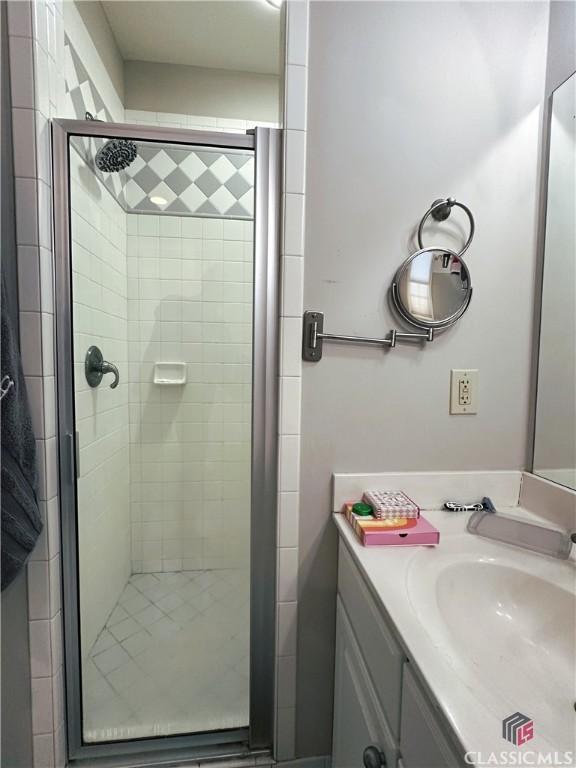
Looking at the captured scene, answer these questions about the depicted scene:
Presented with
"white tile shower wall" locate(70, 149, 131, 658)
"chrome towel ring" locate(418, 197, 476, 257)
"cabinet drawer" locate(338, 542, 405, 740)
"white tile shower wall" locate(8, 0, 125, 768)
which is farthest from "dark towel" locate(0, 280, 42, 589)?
"chrome towel ring" locate(418, 197, 476, 257)

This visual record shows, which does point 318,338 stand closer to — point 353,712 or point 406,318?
point 406,318

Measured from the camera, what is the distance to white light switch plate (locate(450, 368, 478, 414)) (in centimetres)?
103

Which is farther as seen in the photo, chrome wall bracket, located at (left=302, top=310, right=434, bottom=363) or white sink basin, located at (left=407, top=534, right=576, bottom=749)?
chrome wall bracket, located at (left=302, top=310, right=434, bottom=363)

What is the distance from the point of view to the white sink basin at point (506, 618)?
57 centimetres

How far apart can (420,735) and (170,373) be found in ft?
4.16

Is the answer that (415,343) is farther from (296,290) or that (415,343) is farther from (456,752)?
(456,752)

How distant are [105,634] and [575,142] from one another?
2.11m

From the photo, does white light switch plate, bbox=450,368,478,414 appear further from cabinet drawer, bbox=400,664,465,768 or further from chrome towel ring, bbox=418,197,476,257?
cabinet drawer, bbox=400,664,465,768

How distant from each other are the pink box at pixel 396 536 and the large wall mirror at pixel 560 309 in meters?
0.43

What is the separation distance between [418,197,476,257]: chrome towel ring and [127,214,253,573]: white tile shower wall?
0.53m

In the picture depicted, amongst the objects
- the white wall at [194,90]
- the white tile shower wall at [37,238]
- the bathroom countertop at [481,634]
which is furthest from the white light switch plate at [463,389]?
the white wall at [194,90]

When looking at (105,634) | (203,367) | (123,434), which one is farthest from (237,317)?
(105,634)

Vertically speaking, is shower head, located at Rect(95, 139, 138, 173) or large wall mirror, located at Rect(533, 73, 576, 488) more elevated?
shower head, located at Rect(95, 139, 138, 173)

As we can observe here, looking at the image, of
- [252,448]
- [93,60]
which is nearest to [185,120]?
[93,60]
